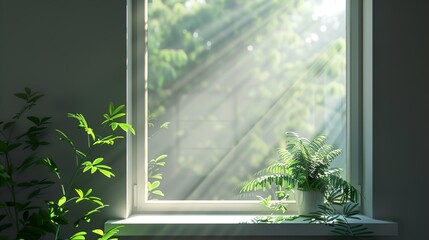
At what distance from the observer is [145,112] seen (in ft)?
8.32

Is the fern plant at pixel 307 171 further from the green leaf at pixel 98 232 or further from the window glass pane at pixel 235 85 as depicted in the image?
the green leaf at pixel 98 232

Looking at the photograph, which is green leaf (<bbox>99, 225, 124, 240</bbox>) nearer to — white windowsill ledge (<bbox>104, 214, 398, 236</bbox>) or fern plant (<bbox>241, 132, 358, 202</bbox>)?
white windowsill ledge (<bbox>104, 214, 398, 236</bbox>)

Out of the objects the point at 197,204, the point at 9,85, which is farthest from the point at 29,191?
the point at 197,204

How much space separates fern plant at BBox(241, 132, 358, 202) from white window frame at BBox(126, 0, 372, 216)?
112 millimetres

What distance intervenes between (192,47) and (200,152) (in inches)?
20.4

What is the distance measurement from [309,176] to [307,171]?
3cm

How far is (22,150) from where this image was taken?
2375 mm

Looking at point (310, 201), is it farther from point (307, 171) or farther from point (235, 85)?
point (235, 85)

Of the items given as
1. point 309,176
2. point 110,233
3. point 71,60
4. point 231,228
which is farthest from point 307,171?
point 71,60

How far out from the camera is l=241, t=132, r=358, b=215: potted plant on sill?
7.89 feet

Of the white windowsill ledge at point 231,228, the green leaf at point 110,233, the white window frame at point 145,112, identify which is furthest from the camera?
the white window frame at point 145,112

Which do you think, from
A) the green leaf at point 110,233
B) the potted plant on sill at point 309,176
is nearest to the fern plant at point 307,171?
the potted plant on sill at point 309,176

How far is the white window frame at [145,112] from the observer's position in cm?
252

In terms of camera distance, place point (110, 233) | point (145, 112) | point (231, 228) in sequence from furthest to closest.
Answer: point (145, 112) < point (231, 228) < point (110, 233)
